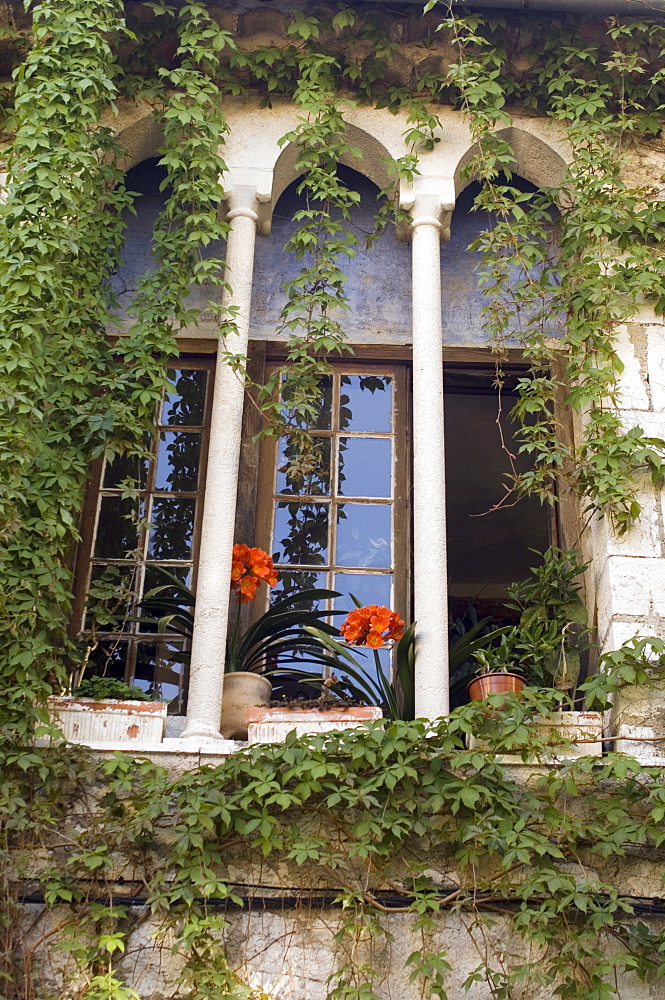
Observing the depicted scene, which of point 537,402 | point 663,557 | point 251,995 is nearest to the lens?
point 251,995

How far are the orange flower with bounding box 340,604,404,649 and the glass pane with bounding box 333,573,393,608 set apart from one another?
1.90 feet

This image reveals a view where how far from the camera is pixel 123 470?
19.4 ft

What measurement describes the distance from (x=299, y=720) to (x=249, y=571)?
2.57ft

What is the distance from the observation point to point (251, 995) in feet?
13.5

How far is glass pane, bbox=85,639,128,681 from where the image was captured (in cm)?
539

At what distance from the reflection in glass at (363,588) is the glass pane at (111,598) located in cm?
88

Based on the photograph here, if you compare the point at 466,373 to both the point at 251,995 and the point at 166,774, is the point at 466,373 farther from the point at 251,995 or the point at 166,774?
the point at 251,995

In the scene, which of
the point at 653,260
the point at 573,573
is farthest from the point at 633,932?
the point at 653,260

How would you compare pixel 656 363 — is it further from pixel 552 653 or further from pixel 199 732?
pixel 199 732

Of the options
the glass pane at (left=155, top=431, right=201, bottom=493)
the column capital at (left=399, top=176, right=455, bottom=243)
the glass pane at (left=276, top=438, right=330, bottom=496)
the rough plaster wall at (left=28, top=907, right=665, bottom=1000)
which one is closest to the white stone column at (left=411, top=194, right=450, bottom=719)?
the column capital at (left=399, top=176, right=455, bottom=243)

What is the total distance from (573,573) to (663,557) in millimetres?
348

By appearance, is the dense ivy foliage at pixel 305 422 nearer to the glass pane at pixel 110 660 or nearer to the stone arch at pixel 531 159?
the stone arch at pixel 531 159

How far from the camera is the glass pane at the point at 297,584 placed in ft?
Answer: 18.6

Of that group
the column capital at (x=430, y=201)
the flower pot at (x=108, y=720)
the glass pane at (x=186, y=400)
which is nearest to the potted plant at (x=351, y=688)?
the flower pot at (x=108, y=720)
